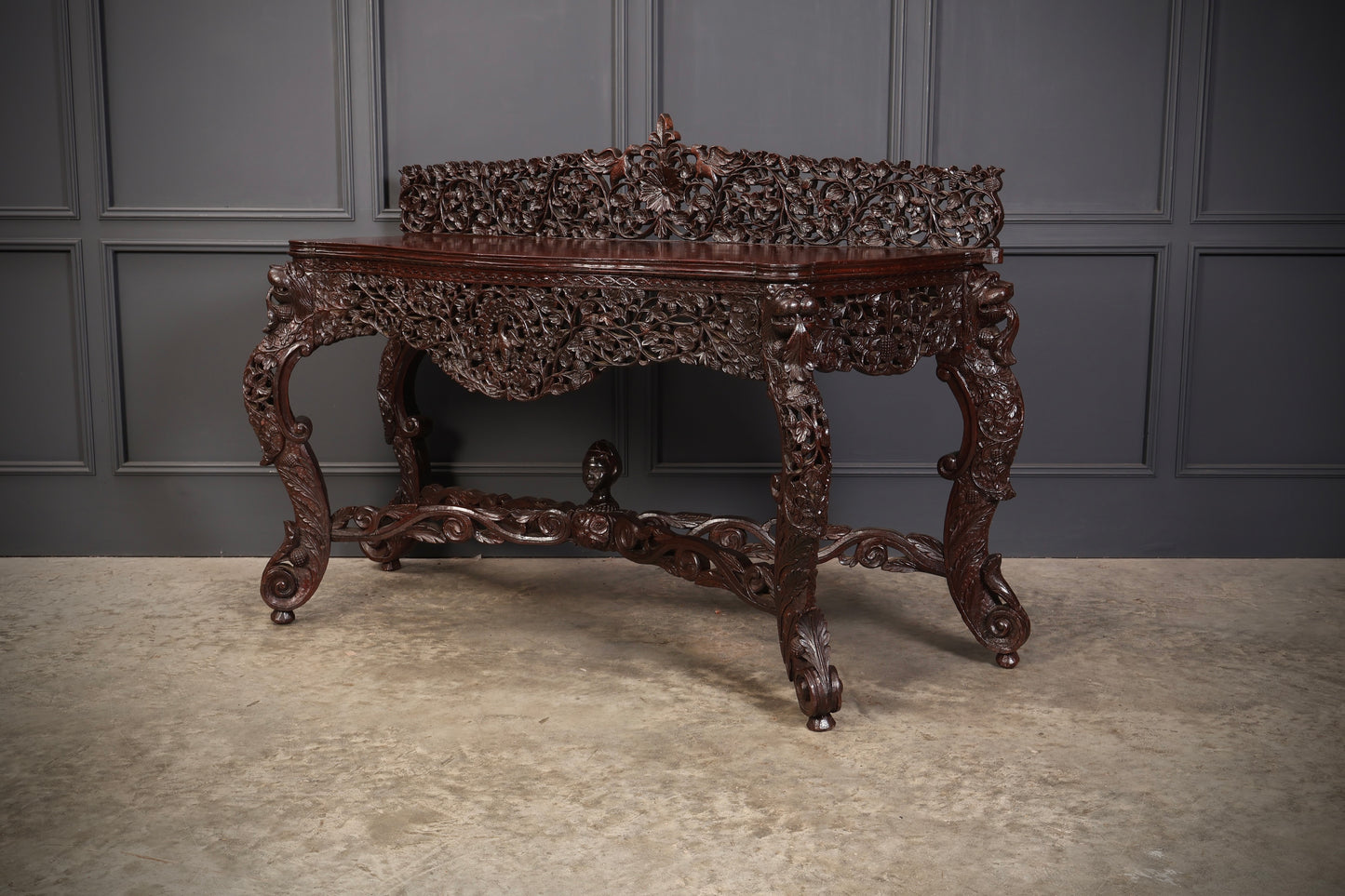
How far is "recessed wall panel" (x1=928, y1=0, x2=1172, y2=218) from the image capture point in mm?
3297

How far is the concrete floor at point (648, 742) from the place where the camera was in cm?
182

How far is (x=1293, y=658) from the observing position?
272 centimetres

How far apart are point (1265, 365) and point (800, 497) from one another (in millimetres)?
1955

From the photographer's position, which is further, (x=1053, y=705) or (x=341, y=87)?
(x=341, y=87)

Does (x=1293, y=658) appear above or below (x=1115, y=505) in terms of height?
below

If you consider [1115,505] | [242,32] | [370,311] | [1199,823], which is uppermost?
[242,32]

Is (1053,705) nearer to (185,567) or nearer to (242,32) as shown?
(185,567)

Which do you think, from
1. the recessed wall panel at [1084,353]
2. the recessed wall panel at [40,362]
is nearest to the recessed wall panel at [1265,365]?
the recessed wall panel at [1084,353]

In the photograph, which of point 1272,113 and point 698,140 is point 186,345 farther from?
point 1272,113

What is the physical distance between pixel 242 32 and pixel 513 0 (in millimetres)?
803

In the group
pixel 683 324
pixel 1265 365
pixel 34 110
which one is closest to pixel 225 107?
pixel 34 110

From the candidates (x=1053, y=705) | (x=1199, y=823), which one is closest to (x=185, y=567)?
(x=1053, y=705)

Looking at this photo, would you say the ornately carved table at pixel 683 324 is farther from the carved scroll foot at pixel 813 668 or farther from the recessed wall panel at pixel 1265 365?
the recessed wall panel at pixel 1265 365

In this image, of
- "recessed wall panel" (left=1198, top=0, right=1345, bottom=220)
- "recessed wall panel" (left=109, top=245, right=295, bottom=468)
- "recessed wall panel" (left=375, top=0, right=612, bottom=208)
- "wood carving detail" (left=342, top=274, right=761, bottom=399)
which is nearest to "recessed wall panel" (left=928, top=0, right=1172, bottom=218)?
"recessed wall panel" (left=1198, top=0, right=1345, bottom=220)
